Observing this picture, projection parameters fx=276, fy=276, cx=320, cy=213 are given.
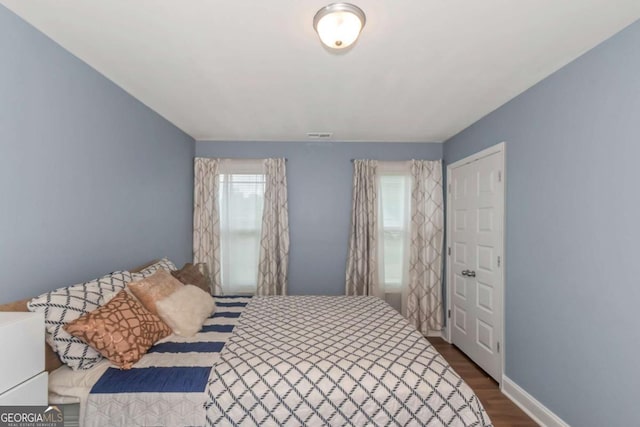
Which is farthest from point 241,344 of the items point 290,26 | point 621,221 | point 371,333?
point 621,221

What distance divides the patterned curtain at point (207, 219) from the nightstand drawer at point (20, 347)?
2216 mm

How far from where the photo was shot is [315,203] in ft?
11.9

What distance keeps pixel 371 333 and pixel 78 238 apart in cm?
202

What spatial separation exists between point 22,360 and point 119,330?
0.36 metres

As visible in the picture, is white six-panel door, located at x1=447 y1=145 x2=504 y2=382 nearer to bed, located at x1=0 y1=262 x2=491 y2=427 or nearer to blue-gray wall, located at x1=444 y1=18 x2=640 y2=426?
blue-gray wall, located at x1=444 y1=18 x2=640 y2=426

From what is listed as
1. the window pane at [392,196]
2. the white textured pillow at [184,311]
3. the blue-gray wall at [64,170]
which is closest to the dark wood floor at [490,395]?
the window pane at [392,196]

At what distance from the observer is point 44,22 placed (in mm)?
1464

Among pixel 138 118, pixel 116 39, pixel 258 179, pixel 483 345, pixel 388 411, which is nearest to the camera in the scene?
pixel 388 411

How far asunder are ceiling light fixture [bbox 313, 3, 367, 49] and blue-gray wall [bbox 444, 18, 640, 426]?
1459 millimetres

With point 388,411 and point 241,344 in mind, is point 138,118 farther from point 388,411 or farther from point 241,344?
point 388,411

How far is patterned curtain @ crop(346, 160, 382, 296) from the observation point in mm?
3527

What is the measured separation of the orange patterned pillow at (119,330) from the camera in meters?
1.38

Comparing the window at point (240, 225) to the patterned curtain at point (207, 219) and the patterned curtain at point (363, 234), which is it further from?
the patterned curtain at point (363, 234)

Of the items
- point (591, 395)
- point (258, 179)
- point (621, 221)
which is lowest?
point (591, 395)
